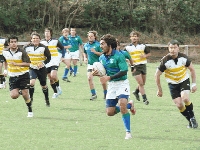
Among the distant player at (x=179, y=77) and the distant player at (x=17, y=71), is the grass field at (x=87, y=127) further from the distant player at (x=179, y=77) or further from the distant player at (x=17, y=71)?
the distant player at (x=17, y=71)

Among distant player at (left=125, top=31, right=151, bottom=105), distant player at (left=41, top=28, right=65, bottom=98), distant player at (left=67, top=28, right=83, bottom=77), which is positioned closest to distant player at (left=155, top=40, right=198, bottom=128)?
distant player at (left=125, top=31, right=151, bottom=105)

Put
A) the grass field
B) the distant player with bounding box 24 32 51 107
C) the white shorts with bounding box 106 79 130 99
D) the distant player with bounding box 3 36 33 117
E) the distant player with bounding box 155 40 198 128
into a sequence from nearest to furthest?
the grass field, the white shorts with bounding box 106 79 130 99, the distant player with bounding box 155 40 198 128, the distant player with bounding box 3 36 33 117, the distant player with bounding box 24 32 51 107

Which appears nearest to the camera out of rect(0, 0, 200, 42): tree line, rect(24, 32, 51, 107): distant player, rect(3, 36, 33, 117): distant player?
rect(3, 36, 33, 117): distant player

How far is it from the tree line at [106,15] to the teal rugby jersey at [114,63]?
82.1ft

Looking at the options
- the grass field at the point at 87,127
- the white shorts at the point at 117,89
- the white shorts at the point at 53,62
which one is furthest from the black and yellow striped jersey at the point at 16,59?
the white shorts at the point at 53,62

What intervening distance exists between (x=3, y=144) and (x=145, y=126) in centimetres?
321

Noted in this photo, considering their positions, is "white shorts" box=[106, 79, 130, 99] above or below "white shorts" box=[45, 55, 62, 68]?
above

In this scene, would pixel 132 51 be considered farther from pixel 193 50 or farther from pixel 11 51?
pixel 193 50

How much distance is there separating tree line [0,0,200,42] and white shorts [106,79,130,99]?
24.9 m

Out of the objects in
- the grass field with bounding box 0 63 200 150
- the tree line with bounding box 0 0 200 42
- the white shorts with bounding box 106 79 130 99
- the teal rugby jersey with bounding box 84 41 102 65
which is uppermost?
the white shorts with bounding box 106 79 130 99

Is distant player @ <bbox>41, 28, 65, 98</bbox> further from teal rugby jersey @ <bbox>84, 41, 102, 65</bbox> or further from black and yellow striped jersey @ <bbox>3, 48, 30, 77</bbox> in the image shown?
black and yellow striped jersey @ <bbox>3, 48, 30, 77</bbox>

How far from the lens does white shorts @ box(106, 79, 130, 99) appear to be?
10422mm

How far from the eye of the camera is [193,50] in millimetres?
33812

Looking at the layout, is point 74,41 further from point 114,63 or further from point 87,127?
point 114,63
